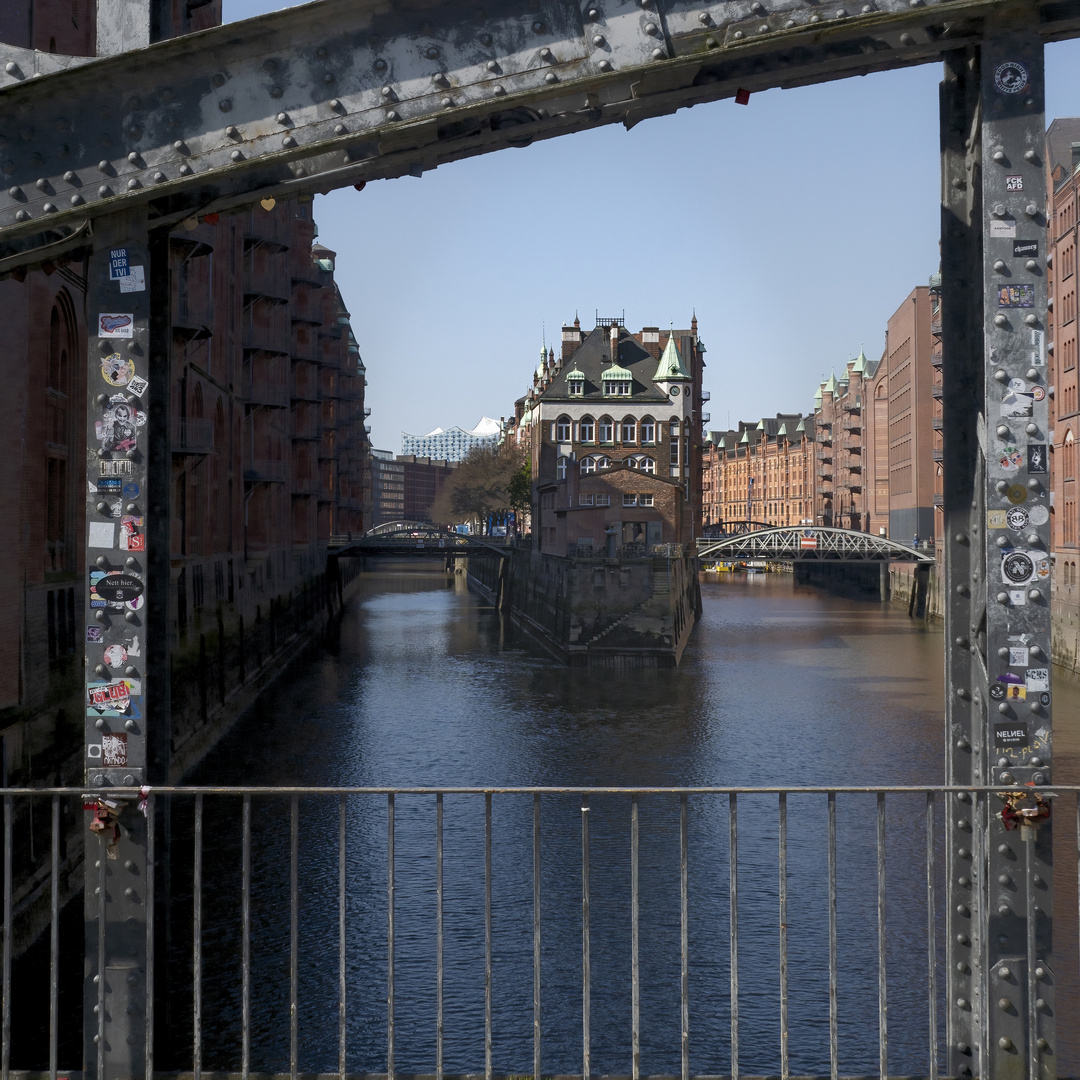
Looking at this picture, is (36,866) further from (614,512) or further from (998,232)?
(614,512)

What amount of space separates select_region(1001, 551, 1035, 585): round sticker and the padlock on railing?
Answer: 798 mm

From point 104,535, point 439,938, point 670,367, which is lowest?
point 439,938

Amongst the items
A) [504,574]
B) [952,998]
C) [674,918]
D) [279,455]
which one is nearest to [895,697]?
[674,918]

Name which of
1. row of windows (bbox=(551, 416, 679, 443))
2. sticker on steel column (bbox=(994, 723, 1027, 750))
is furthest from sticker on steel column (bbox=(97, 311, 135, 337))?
row of windows (bbox=(551, 416, 679, 443))

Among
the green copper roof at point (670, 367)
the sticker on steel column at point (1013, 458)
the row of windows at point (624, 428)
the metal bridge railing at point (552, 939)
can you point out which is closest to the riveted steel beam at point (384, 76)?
the sticker on steel column at point (1013, 458)

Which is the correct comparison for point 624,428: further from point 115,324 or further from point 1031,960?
point 1031,960

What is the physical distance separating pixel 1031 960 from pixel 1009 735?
2.70 feet

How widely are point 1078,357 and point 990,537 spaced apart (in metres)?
41.6

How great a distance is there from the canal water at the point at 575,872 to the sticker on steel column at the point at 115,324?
10.6m

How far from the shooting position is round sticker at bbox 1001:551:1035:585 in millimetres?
4383

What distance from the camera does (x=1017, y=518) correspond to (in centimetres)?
438

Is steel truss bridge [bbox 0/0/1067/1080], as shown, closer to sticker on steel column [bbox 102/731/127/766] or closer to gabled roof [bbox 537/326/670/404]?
sticker on steel column [bbox 102/731/127/766]

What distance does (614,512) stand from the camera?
2295 inches

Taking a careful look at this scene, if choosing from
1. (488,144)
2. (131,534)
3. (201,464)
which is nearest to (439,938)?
(131,534)
